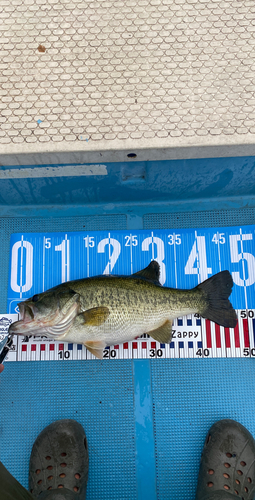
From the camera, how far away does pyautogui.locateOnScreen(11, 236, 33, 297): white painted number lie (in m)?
2.54

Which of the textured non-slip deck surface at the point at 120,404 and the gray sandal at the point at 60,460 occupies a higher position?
the textured non-slip deck surface at the point at 120,404

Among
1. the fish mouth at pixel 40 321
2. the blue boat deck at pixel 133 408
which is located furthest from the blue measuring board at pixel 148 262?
the fish mouth at pixel 40 321

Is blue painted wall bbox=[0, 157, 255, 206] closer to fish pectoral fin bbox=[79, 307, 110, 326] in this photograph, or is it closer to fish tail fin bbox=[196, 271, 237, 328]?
fish tail fin bbox=[196, 271, 237, 328]

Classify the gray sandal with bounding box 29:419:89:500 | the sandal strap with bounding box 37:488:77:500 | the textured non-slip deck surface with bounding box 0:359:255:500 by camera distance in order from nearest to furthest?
the sandal strap with bounding box 37:488:77:500
the gray sandal with bounding box 29:419:89:500
the textured non-slip deck surface with bounding box 0:359:255:500

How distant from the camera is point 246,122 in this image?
6.77ft

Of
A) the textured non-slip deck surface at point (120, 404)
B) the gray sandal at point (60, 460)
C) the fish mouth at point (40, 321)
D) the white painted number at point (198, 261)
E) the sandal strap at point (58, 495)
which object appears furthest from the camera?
the white painted number at point (198, 261)

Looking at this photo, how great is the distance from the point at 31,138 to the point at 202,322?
5.80 feet

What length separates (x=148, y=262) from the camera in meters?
2.54

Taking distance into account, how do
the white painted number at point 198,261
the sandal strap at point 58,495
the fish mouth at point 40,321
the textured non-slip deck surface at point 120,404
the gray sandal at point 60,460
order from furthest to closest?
the white painted number at point 198,261
the textured non-slip deck surface at point 120,404
the gray sandal at point 60,460
the sandal strap at point 58,495
the fish mouth at point 40,321

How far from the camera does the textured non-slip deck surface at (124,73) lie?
2064 millimetres

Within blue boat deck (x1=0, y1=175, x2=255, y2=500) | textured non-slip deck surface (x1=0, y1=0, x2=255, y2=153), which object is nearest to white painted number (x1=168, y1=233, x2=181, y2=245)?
textured non-slip deck surface (x1=0, y1=0, x2=255, y2=153)

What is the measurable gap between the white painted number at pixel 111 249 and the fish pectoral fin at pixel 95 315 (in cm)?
46

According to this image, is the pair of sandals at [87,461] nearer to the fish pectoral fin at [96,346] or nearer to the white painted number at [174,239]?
the fish pectoral fin at [96,346]

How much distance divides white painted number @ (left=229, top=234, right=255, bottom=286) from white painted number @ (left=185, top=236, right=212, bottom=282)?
0.21 meters
